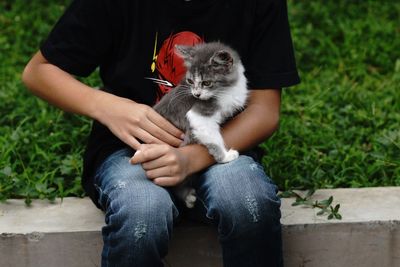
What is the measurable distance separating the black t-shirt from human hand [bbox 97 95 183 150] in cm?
16

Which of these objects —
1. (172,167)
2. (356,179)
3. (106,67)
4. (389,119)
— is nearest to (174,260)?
(172,167)

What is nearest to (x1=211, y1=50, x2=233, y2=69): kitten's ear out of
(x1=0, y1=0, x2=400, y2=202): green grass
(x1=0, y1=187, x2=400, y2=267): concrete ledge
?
(x1=0, y1=187, x2=400, y2=267): concrete ledge

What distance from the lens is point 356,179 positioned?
11.7 ft

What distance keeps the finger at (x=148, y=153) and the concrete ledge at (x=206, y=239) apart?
399 millimetres

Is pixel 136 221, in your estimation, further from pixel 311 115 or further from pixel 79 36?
pixel 311 115

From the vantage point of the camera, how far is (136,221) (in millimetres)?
2455

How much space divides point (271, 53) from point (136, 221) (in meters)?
0.93

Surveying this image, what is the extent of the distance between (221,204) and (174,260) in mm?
539

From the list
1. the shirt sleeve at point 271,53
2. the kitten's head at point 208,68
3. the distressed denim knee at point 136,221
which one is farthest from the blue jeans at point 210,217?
the shirt sleeve at point 271,53

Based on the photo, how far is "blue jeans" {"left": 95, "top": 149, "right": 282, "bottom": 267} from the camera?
2453mm

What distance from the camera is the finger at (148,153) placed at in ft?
8.69

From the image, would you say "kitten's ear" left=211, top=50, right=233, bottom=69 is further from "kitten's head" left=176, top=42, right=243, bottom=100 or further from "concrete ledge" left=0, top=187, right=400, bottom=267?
"concrete ledge" left=0, top=187, right=400, bottom=267

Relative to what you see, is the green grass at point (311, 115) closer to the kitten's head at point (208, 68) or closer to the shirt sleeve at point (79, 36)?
the shirt sleeve at point (79, 36)

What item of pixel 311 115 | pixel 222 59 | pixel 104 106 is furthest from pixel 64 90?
pixel 311 115
